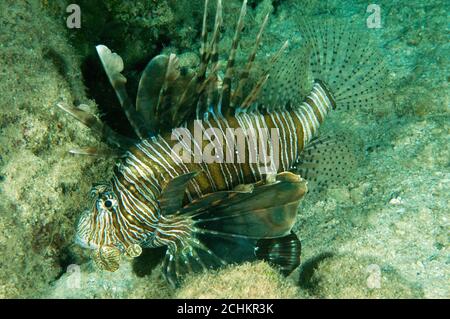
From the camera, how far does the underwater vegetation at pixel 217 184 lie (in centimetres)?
313

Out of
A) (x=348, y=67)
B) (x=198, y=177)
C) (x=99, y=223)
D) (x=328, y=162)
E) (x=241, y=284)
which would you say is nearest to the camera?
(x=241, y=284)

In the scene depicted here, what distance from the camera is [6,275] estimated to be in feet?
10.7

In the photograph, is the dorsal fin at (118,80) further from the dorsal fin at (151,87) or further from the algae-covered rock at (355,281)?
the algae-covered rock at (355,281)

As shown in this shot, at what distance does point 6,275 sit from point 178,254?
4.84 ft

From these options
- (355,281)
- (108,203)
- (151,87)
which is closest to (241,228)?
(355,281)

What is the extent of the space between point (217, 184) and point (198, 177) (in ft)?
0.64

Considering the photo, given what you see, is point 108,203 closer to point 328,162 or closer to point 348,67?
point 328,162

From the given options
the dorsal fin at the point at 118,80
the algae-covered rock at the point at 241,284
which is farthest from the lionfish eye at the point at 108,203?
the algae-covered rock at the point at 241,284

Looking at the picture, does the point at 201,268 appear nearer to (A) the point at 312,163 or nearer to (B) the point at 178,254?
(B) the point at 178,254

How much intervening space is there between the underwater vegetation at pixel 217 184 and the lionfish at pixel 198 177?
2.1 inches

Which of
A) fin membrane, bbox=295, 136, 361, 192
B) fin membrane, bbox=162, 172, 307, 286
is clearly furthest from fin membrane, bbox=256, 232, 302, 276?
fin membrane, bbox=295, 136, 361, 192

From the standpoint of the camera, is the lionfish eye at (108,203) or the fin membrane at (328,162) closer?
the lionfish eye at (108,203)

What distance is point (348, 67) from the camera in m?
4.64
